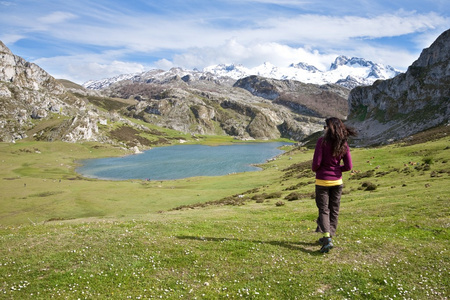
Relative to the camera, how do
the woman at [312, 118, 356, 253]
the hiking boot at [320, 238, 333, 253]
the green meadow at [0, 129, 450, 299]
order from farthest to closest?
1. the woman at [312, 118, 356, 253]
2. the hiking boot at [320, 238, 333, 253]
3. the green meadow at [0, 129, 450, 299]

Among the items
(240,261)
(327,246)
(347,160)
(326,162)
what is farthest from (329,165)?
(240,261)

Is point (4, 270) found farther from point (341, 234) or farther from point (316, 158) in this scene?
point (341, 234)

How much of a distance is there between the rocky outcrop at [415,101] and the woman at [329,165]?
141 meters

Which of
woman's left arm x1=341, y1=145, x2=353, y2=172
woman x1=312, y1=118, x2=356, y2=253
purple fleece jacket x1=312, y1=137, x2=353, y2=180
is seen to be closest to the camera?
woman x1=312, y1=118, x2=356, y2=253

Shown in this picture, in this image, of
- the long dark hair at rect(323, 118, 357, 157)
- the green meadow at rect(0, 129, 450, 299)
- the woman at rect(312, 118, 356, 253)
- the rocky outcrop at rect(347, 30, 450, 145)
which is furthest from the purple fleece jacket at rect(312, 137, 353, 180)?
the rocky outcrop at rect(347, 30, 450, 145)

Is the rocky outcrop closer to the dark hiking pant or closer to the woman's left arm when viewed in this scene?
the woman's left arm

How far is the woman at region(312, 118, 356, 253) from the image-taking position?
1267 centimetres

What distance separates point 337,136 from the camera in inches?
498

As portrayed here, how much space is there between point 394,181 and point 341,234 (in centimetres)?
3041

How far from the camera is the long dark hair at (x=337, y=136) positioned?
41.5ft

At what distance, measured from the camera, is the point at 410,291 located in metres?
9.40

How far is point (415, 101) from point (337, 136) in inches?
7181

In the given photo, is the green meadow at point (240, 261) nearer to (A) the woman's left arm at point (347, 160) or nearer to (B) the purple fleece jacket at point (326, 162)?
(B) the purple fleece jacket at point (326, 162)

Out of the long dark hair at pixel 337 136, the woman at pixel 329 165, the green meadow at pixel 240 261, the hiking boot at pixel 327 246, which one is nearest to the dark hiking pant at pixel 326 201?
the woman at pixel 329 165
